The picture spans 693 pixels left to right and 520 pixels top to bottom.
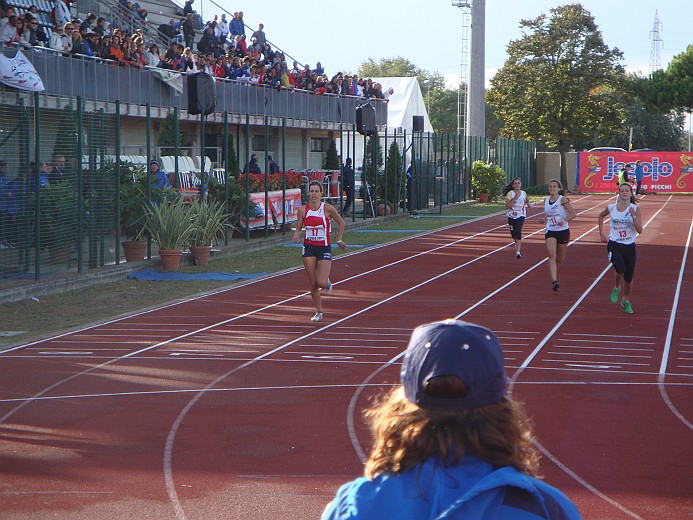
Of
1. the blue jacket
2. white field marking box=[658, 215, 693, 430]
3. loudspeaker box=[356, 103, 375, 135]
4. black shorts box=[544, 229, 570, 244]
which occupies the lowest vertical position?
white field marking box=[658, 215, 693, 430]

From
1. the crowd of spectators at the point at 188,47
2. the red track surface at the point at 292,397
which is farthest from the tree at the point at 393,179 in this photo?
the red track surface at the point at 292,397

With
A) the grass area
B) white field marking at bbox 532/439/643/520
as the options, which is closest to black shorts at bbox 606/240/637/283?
the grass area

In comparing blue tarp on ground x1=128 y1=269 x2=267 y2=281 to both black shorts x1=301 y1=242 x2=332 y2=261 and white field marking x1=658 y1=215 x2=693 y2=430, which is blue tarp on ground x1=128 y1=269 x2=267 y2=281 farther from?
white field marking x1=658 y1=215 x2=693 y2=430

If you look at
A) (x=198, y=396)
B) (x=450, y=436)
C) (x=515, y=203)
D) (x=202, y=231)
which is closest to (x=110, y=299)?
(x=202, y=231)

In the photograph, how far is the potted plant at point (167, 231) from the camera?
20.1 meters

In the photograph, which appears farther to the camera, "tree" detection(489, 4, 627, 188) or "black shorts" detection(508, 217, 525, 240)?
"tree" detection(489, 4, 627, 188)

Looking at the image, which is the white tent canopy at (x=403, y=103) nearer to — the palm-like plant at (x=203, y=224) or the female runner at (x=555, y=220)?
the palm-like plant at (x=203, y=224)

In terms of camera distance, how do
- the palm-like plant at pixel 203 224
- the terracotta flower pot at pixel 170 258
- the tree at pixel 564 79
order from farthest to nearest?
the tree at pixel 564 79
the palm-like plant at pixel 203 224
the terracotta flower pot at pixel 170 258

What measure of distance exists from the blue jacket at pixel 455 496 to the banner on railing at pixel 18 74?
17993 millimetres

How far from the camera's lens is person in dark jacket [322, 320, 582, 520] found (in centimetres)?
215

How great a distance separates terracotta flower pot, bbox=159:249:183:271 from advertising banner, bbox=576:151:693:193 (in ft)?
129

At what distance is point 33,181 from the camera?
55.2 ft

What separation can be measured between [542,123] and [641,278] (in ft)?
147

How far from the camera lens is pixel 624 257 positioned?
1487 centimetres
